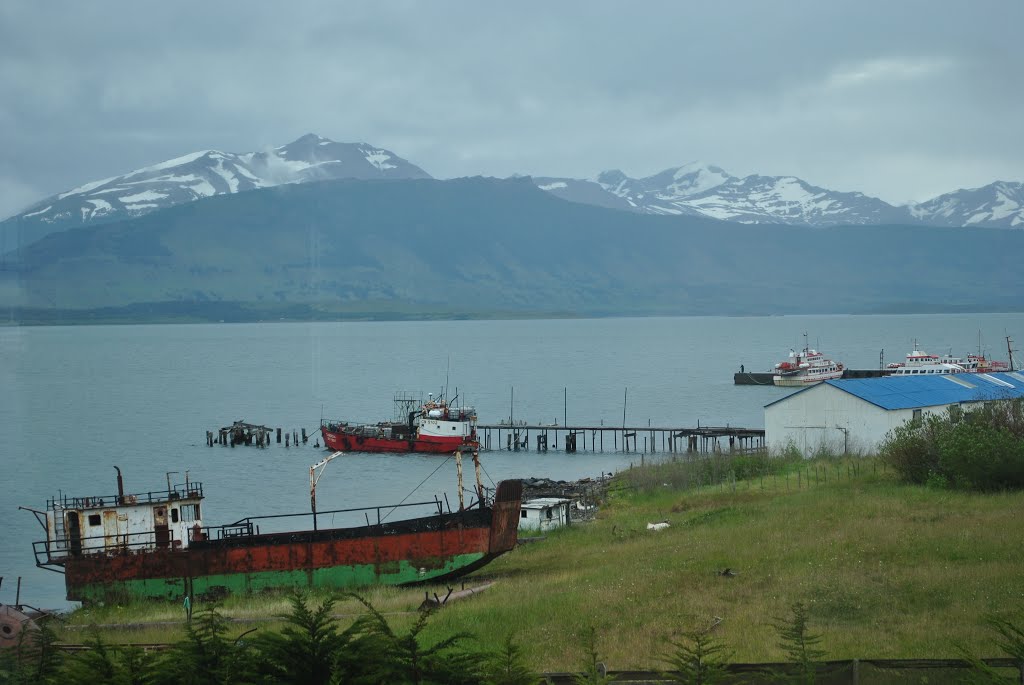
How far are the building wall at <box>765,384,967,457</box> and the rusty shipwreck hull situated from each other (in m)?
21.8

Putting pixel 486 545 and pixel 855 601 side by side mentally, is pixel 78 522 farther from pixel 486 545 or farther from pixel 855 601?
pixel 855 601

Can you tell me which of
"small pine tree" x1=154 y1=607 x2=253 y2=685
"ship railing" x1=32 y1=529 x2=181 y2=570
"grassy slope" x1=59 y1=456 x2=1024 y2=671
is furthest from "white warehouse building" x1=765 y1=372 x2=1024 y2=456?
"small pine tree" x1=154 y1=607 x2=253 y2=685

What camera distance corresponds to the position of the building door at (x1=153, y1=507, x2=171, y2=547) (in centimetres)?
3511

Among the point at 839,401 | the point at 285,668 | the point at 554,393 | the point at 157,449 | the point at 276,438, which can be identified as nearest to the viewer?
the point at 285,668

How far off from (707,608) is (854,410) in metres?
29.9

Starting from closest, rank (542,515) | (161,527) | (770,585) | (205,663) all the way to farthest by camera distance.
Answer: (205,663), (770,585), (161,527), (542,515)

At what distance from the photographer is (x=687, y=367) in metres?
181

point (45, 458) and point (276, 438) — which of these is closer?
point (45, 458)

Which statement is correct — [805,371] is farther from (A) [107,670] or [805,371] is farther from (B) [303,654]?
(A) [107,670]

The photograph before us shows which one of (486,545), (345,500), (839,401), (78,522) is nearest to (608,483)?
(839,401)

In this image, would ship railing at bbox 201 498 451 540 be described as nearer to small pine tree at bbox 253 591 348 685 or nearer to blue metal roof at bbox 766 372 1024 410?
blue metal roof at bbox 766 372 1024 410

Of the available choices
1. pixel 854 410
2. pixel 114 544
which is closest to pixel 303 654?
pixel 114 544

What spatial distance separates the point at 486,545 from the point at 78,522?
1342cm

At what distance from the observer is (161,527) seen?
35312mm
